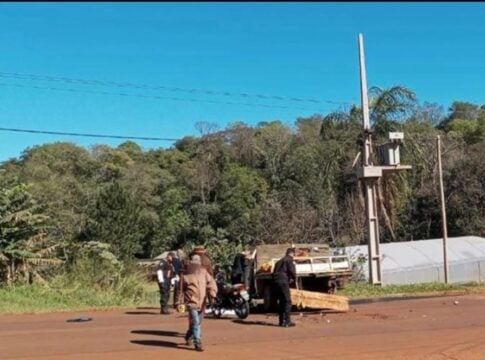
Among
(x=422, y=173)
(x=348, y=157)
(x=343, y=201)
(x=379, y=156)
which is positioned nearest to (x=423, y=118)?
(x=422, y=173)

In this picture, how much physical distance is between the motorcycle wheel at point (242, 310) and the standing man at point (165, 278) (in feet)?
9.56

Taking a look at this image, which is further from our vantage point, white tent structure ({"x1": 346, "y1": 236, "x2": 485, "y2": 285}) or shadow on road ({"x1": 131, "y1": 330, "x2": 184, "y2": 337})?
white tent structure ({"x1": 346, "y1": 236, "x2": 485, "y2": 285})

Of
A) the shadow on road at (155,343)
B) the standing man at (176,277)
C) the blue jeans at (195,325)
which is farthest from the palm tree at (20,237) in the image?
the blue jeans at (195,325)

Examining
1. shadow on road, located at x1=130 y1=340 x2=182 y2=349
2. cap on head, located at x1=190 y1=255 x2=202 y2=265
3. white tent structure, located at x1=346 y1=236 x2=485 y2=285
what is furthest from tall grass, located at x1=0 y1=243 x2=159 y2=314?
white tent structure, located at x1=346 y1=236 x2=485 y2=285

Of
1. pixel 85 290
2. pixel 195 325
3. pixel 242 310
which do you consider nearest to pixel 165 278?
pixel 242 310

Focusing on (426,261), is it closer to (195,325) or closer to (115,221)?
(195,325)

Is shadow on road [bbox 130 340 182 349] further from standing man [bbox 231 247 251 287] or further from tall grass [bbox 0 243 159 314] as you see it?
tall grass [bbox 0 243 159 314]

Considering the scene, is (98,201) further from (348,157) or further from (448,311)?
(448,311)

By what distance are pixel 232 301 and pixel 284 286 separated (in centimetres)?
215

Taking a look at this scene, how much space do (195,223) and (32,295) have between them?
46.3 m

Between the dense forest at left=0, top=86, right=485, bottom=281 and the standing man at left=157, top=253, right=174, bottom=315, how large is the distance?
6.36 meters

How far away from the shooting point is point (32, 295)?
23359 millimetres

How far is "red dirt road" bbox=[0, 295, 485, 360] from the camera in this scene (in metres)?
11.9

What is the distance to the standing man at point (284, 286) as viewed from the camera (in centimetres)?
1582
